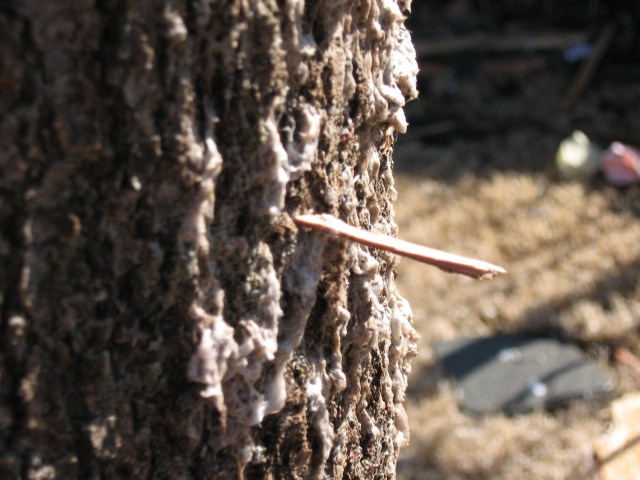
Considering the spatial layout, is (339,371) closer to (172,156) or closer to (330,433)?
(330,433)

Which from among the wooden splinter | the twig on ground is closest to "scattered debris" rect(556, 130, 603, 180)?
the twig on ground

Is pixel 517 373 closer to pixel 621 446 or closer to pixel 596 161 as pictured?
pixel 621 446

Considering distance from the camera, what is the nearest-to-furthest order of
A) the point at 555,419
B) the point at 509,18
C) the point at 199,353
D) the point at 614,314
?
the point at 199,353 < the point at 555,419 < the point at 614,314 < the point at 509,18

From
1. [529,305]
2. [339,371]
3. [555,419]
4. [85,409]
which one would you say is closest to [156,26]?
[85,409]

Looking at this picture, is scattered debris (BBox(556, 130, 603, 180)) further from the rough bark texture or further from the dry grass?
the rough bark texture

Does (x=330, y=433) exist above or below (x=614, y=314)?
below

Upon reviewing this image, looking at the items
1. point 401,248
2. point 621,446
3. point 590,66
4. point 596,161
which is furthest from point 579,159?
point 401,248

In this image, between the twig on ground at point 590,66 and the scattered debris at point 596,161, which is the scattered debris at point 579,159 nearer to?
the scattered debris at point 596,161
